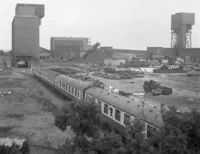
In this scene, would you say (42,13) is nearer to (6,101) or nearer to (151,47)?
(151,47)

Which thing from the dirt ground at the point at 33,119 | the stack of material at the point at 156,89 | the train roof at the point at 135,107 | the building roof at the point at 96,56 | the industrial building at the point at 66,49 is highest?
the industrial building at the point at 66,49

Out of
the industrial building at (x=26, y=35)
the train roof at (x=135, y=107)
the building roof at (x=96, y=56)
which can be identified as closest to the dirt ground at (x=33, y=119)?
the train roof at (x=135, y=107)

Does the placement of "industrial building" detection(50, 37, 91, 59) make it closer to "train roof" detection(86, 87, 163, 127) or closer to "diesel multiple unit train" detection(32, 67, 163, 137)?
"diesel multiple unit train" detection(32, 67, 163, 137)

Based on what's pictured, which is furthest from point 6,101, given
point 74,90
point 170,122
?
point 170,122

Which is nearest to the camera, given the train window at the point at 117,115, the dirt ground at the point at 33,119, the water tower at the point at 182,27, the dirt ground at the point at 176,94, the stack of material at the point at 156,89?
the train window at the point at 117,115

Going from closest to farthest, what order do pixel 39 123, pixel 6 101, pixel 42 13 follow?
pixel 39 123
pixel 6 101
pixel 42 13

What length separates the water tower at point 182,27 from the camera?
10281cm

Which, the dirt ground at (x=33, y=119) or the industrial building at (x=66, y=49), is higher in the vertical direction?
the industrial building at (x=66, y=49)

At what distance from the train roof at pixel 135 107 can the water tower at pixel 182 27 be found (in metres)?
96.4

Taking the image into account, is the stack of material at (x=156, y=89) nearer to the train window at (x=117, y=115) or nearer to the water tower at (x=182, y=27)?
the train window at (x=117, y=115)

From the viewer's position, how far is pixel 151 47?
5787 inches

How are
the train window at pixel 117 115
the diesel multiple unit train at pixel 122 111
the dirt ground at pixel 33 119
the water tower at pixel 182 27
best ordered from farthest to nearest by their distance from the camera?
the water tower at pixel 182 27, the dirt ground at pixel 33 119, the train window at pixel 117 115, the diesel multiple unit train at pixel 122 111

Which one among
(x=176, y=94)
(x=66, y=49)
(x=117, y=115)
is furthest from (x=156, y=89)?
(x=66, y=49)

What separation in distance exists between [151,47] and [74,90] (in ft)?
433
